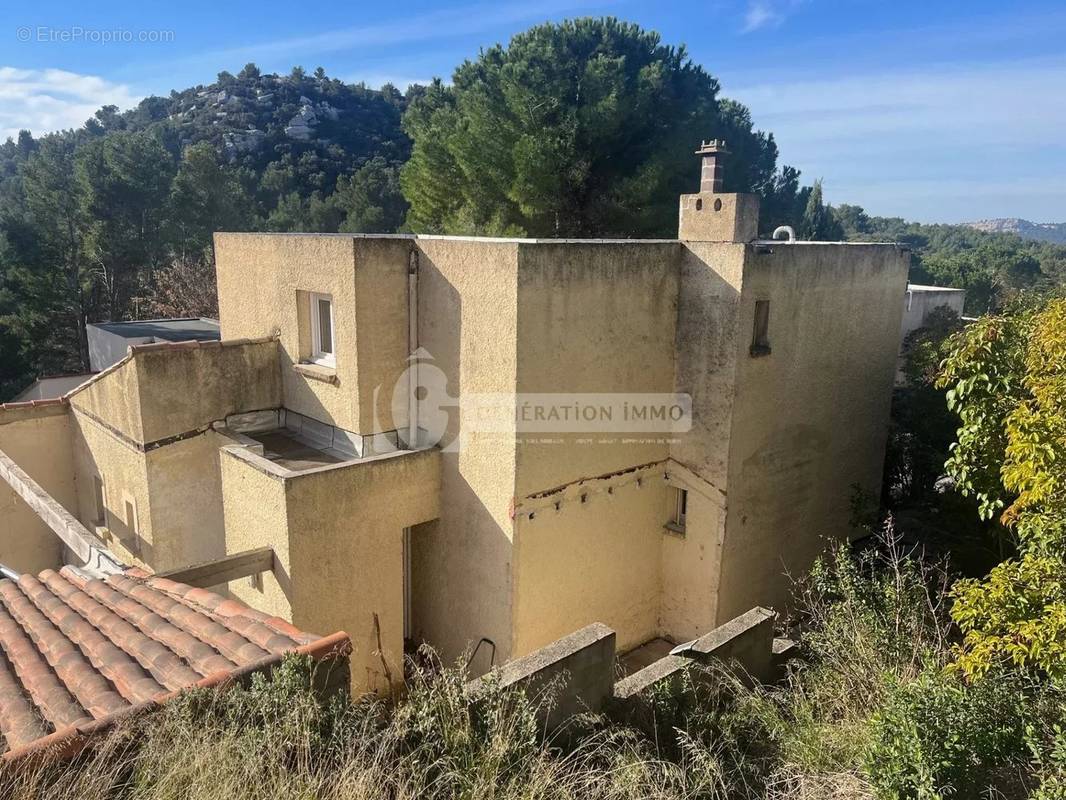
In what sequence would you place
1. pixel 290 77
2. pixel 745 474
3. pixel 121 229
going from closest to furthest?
pixel 745 474 → pixel 121 229 → pixel 290 77

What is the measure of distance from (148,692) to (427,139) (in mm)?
23385

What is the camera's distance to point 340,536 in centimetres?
1045

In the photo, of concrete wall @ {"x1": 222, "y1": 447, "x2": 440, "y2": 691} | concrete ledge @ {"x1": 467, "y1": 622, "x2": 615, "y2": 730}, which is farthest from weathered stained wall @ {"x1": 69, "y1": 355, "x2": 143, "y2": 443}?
concrete ledge @ {"x1": 467, "y1": 622, "x2": 615, "y2": 730}

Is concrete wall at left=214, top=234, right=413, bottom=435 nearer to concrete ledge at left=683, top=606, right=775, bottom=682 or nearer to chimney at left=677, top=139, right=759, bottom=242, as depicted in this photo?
chimney at left=677, top=139, right=759, bottom=242

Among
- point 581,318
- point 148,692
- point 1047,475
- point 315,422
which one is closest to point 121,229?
point 315,422

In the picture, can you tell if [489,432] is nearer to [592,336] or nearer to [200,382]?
[592,336]

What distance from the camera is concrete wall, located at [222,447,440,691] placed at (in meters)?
9.99

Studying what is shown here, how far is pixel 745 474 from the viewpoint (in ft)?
41.9

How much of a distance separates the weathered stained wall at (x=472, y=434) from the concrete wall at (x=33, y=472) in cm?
934

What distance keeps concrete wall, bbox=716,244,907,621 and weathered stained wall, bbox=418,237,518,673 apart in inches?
163

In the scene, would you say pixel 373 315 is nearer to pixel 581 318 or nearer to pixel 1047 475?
pixel 581 318

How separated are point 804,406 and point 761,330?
2.22 metres

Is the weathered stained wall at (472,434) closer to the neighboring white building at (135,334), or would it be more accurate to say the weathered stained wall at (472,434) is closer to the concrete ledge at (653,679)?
the concrete ledge at (653,679)

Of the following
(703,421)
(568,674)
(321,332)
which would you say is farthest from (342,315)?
(568,674)
